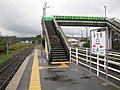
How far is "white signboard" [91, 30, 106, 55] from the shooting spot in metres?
9.42

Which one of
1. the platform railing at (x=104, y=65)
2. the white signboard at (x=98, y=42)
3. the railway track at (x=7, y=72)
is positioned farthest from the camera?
the railway track at (x=7, y=72)

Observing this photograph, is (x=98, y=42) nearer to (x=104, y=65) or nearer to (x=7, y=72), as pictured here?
(x=104, y=65)

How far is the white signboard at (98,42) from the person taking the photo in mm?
9421

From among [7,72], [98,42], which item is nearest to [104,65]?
[98,42]

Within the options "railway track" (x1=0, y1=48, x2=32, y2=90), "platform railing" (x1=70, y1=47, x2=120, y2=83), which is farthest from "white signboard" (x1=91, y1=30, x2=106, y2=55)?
"railway track" (x1=0, y1=48, x2=32, y2=90)

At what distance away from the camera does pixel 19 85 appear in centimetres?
934

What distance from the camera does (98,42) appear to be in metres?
9.96

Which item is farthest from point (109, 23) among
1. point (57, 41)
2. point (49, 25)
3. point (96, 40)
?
point (96, 40)

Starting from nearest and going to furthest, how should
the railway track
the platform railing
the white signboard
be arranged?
1. the platform railing
2. the white signboard
3. the railway track

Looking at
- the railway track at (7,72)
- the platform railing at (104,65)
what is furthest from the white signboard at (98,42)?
the railway track at (7,72)

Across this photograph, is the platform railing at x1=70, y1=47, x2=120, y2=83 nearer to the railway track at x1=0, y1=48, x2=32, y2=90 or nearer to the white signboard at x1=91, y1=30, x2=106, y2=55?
the white signboard at x1=91, y1=30, x2=106, y2=55

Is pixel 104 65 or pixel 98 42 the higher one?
pixel 98 42

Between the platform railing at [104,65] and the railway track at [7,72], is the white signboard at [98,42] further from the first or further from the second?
the railway track at [7,72]

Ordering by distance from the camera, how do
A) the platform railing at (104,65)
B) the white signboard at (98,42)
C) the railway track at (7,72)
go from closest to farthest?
1. the platform railing at (104,65)
2. the white signboard at (98,42)
3. the railway track at (7,72)
